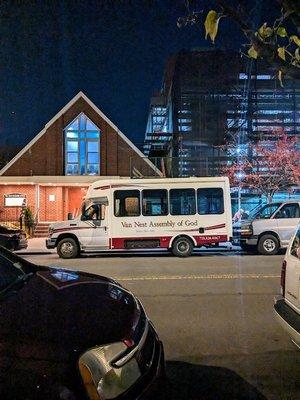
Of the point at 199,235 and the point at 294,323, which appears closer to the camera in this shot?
the point at 294,323

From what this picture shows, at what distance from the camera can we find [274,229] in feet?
55.2

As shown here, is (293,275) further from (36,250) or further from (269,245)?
(36,250)

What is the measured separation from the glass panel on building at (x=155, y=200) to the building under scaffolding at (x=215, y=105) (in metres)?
19.7

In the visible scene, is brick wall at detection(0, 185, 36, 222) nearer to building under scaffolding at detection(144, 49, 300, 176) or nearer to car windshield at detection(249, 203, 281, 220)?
building under scaffolding at detection(144, 49, 300, 176)

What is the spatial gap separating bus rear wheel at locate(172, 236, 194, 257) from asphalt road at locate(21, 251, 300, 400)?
423 cm

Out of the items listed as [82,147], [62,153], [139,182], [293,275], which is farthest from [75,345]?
[82,147]

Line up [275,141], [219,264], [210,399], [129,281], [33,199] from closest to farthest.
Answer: [210,399]
[129,281]
[219,264]
[33,199]
[275,141]

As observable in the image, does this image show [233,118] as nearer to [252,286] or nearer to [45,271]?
[252,286]

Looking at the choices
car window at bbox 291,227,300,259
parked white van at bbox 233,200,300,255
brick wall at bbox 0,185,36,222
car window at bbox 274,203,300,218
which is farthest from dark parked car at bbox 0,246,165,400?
brick wall at bbox 0,185,36,222

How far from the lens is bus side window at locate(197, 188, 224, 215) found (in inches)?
667

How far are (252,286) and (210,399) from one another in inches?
218

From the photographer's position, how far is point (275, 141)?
3147 centimetres

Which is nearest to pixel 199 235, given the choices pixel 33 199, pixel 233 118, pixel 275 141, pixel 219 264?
pixel 219 264

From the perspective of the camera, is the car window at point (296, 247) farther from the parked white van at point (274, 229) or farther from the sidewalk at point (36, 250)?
the sidewalk at point (36, 250)
